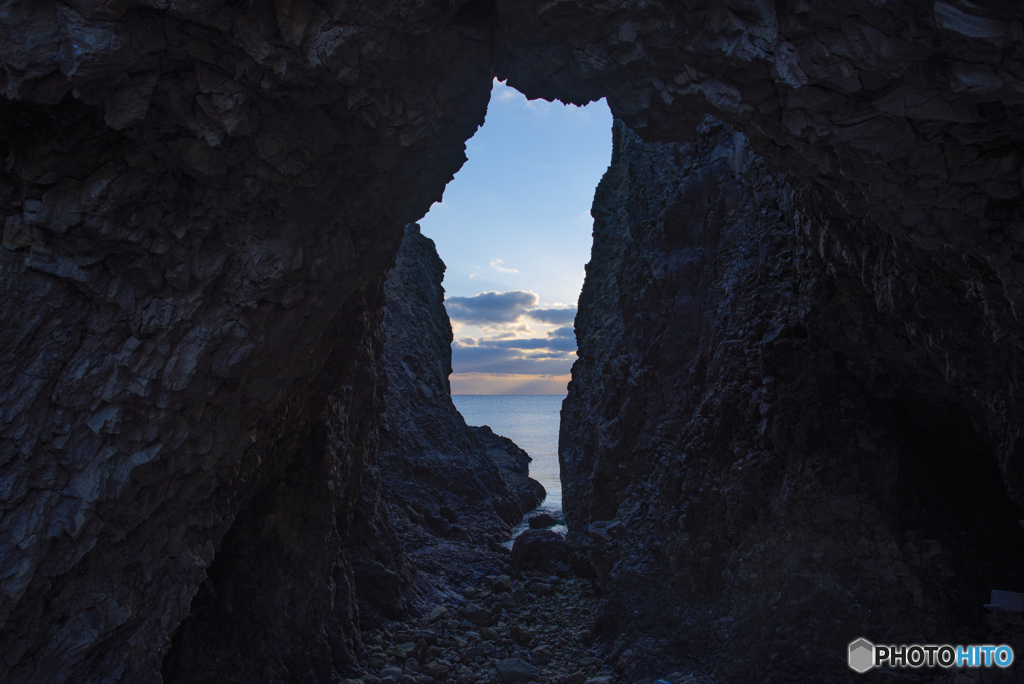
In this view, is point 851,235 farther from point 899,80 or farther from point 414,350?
point 414,350

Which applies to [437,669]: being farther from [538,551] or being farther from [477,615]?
[538,551]

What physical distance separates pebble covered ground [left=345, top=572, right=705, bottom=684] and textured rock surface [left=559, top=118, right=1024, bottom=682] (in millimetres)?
856

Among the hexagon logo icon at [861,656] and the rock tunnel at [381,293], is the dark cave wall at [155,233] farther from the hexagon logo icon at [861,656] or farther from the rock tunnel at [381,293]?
the hexagon logo icon at [861,656]

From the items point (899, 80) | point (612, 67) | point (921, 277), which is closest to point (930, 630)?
point (921, 277)

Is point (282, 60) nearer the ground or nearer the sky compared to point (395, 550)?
nearer the sky

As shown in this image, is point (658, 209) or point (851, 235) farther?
Result: point (658, 209)

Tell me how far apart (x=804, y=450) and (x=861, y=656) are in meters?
2.72

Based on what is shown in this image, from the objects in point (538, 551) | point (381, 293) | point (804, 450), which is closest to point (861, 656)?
point (804, 450)

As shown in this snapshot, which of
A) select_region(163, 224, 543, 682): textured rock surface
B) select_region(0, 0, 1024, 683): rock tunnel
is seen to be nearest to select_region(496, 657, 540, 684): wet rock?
select_region(0, 0, 1024, 683): rock tunnel

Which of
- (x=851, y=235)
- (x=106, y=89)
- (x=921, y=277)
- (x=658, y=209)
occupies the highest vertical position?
(x=658, y=209)

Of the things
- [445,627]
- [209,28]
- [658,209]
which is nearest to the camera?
[209,28]

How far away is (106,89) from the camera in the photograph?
4969 millimetres

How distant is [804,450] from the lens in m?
8.76

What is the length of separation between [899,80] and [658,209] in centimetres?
896
